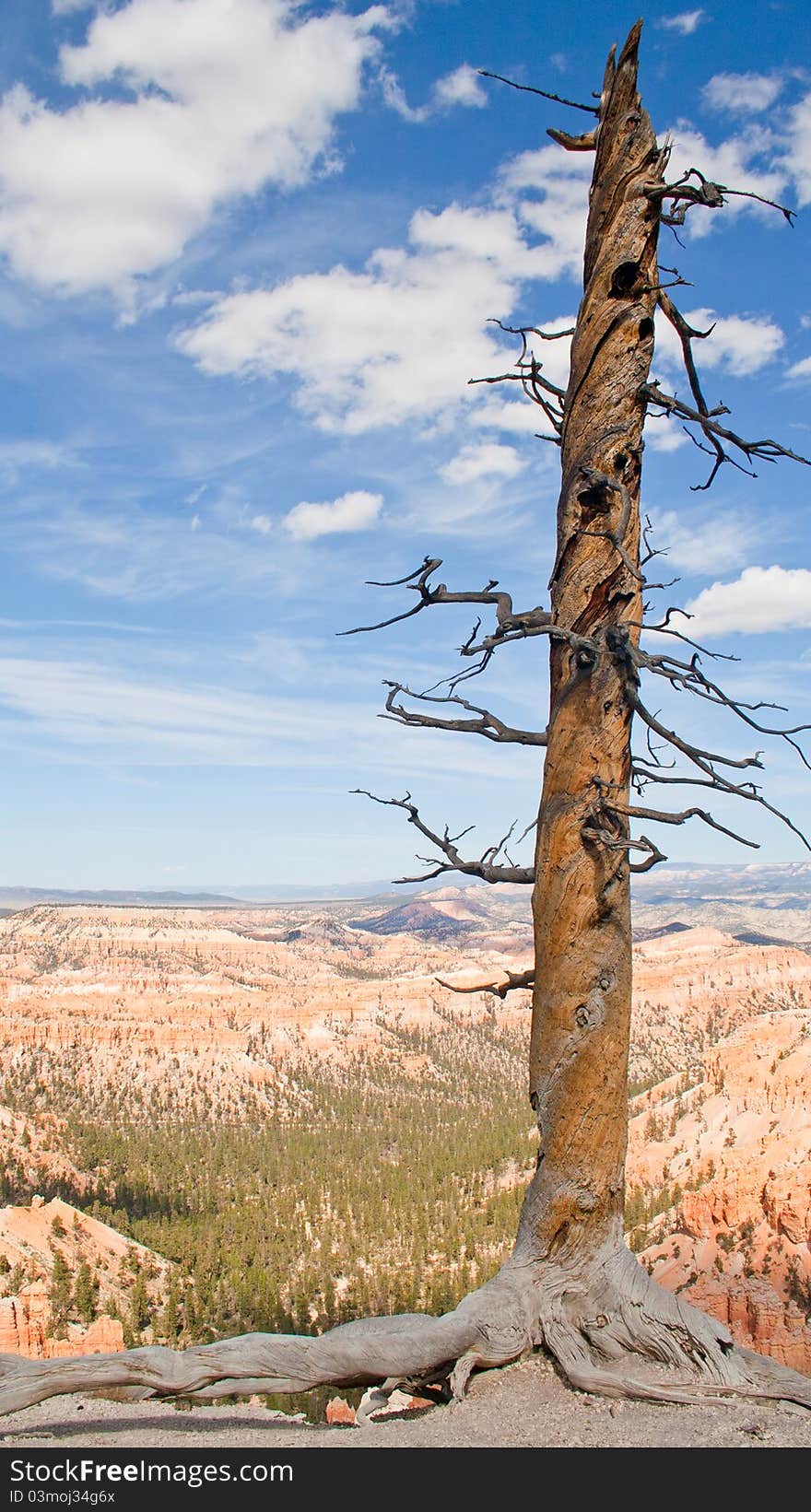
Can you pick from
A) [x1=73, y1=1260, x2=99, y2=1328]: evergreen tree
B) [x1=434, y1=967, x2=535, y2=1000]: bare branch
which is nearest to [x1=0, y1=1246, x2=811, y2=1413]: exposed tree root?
[x1=434, y1=967, x2=535, y2=1000]: bare branch

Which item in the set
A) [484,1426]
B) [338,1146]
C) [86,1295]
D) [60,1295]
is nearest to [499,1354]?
[484,1426]

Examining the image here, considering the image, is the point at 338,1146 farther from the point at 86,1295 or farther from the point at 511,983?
the point at 511,983

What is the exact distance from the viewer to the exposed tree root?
4102mm

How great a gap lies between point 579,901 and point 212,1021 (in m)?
105

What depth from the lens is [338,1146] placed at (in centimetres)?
7000

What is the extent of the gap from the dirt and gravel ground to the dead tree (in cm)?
10

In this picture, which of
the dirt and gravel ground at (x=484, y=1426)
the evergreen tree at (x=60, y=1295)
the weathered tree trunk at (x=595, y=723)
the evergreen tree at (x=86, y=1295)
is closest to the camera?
the dirt and gravel ground at (x=484, y=1426)

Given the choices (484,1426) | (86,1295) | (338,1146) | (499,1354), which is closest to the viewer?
(484,1426)

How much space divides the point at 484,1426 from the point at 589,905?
2293 millimetres

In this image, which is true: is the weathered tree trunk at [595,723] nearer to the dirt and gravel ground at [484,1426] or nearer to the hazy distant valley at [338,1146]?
the dirt and gravel ground at [484,1426]

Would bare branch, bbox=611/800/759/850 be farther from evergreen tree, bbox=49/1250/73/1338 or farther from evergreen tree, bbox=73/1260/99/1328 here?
evergreen tree, bbox=73/1260/99/1328

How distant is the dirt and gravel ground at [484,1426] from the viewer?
3736mm

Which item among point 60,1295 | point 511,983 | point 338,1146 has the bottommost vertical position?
point 338,1146

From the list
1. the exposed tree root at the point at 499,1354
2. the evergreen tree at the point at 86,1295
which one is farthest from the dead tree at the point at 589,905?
the evergreen tree at the point at 86,1295
